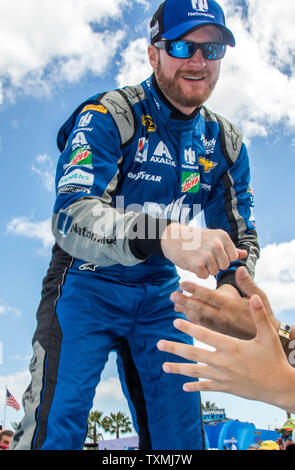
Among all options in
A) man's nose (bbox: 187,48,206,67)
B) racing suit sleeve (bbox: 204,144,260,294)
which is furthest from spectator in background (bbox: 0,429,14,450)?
man's nose (bbox: 187,48,206,67)

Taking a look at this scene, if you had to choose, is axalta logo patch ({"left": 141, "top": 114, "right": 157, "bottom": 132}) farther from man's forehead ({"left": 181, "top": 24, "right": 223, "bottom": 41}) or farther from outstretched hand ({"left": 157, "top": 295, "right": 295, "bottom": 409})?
outstretched hand ({"left": 157, "top": 295, "right": 295, "bottom": 409})

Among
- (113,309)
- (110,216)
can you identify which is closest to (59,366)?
(113,309)

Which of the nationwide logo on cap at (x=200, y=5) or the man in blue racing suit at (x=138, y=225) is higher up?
the nationwide logo on cap at (x=200, y=5)

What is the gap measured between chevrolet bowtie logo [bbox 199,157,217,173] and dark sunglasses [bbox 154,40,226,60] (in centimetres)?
58

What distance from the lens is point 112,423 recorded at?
39.2 m

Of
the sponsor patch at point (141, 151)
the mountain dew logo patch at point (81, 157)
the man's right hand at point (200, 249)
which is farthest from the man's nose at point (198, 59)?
the man's right hand at point (200, 249)

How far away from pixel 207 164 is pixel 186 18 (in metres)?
0.84

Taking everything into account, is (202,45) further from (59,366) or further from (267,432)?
(267,432)

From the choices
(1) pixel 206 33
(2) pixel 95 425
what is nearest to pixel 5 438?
(1) pixel 206 33

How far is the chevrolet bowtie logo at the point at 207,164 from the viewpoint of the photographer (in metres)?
2.63

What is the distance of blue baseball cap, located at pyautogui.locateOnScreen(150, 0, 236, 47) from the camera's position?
2.41m

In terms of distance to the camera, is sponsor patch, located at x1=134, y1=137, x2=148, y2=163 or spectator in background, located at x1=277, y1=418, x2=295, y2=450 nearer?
sponsor patch, located at x1=134, y1=137, x2=148, y2=163

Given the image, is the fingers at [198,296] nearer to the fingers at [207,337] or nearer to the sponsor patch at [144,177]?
the fingers at [207,337]

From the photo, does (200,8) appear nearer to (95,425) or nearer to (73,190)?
(73,190)
